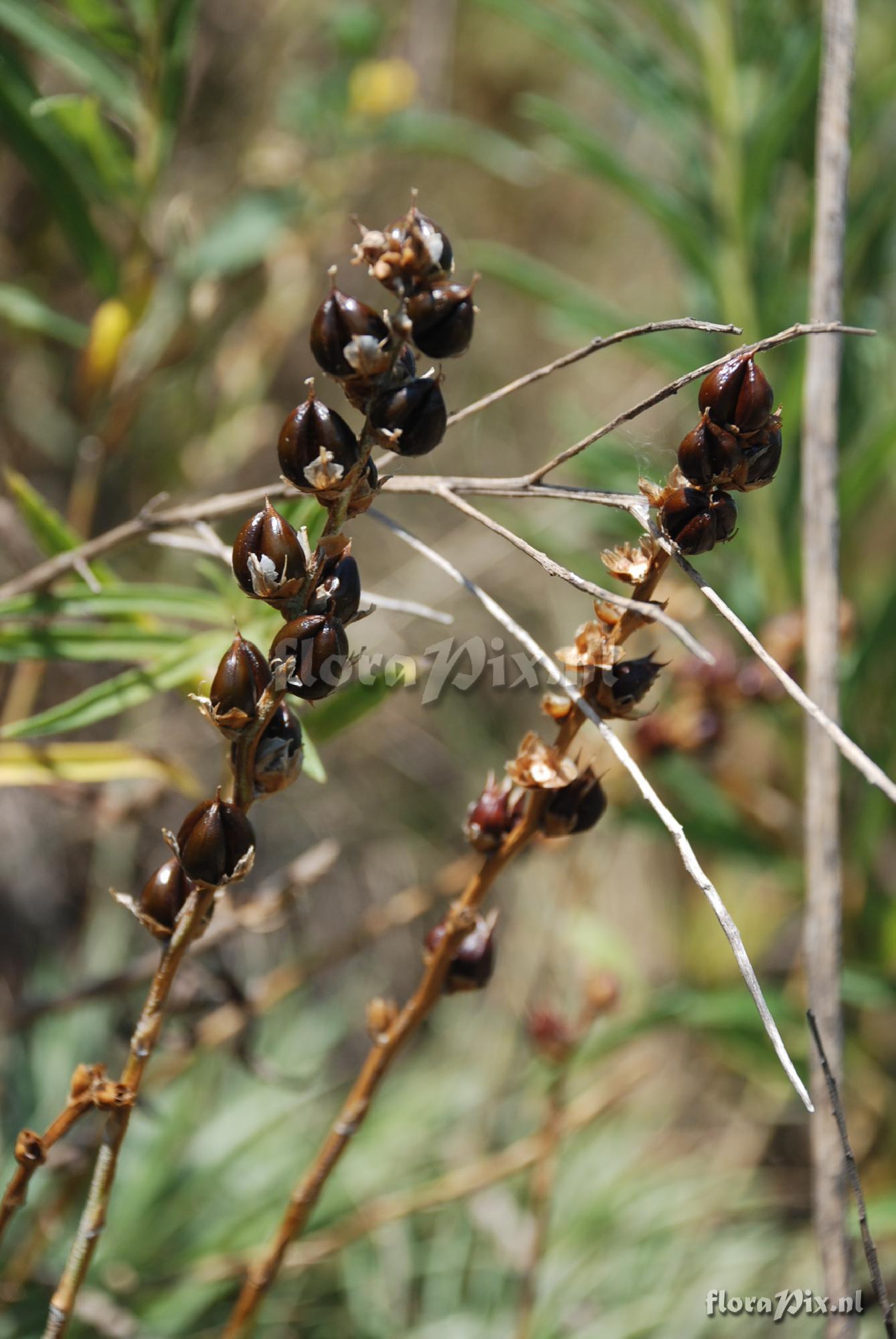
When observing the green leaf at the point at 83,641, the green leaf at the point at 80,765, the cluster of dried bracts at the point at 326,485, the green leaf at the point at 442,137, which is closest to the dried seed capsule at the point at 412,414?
the cluster of dried bracts at the point at 326,485

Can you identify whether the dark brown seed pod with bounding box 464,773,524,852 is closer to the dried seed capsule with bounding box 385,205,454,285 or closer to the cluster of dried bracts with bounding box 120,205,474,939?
the cluster of dried bracts with bounding box 120,205,474,939

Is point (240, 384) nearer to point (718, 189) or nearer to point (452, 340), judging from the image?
point (718, 189)

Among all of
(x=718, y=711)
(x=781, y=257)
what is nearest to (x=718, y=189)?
(x=781, y=257)

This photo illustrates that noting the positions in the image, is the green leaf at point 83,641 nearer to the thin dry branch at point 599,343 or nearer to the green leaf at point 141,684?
the green leaf at point 141,684

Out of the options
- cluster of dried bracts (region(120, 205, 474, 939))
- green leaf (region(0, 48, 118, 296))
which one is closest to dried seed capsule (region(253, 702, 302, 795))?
cluster of dried bracts (region(120, 205, 474, 939))

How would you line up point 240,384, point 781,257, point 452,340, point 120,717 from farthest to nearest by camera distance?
point 120,717 → point 240,384 → point 781,257 → point 452,340

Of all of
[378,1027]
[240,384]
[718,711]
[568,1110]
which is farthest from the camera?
[240,384]
